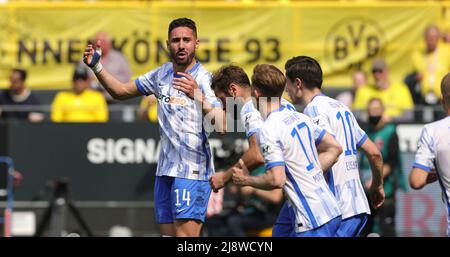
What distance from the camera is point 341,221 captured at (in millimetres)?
9961

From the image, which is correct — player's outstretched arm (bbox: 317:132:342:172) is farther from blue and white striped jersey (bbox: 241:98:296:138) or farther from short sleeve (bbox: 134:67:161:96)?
short sleeve (bbox: 134:67:161:96)

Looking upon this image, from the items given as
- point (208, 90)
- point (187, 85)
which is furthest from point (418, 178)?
point (187, 85)

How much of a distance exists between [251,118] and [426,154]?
168cm

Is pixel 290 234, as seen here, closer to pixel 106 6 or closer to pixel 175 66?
pixel 175 66

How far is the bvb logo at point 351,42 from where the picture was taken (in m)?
19.3

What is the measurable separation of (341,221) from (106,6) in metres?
10.5

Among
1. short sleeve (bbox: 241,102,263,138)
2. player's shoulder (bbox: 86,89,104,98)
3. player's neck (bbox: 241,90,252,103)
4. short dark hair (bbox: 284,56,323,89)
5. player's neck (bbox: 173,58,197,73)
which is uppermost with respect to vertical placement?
player's shoulder (bbox: 86,89,104,98)

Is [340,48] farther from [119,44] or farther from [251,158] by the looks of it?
[251,158]

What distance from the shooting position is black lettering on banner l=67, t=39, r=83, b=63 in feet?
63.9

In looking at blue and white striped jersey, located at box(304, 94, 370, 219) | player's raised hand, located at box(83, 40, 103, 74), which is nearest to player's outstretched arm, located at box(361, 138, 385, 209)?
blue and white striped jersey, located at box(304, 94, 370, 219)

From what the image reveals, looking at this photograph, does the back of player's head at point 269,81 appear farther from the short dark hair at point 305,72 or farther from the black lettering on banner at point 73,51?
the black lettering on banner at point 73,51

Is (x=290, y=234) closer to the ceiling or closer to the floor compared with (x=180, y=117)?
closer to the floor

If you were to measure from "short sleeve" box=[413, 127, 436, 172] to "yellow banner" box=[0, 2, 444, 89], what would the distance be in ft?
30.6
